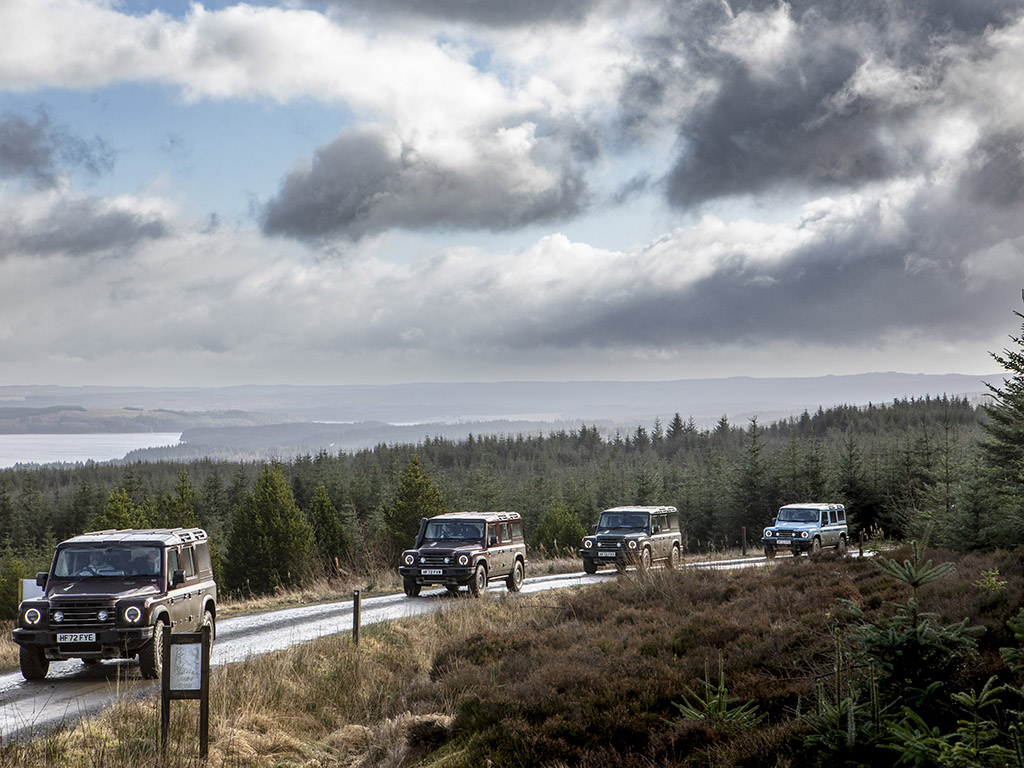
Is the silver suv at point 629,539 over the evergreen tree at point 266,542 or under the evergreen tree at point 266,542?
over

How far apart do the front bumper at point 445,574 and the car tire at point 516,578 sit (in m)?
2.43

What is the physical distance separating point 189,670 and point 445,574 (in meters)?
13.8

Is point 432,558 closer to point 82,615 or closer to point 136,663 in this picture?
point 136,663

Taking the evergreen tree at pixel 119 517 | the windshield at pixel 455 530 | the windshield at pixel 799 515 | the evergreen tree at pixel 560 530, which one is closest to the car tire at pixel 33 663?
the windshield at pixel 455 530

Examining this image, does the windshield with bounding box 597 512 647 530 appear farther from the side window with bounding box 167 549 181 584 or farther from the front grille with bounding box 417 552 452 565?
the side window with bounding box 167 549 181 584

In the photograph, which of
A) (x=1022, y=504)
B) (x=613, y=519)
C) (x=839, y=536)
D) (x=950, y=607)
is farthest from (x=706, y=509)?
(x=950, y=607)

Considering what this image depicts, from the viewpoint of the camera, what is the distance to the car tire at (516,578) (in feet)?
81.3

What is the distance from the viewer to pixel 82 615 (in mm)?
12781

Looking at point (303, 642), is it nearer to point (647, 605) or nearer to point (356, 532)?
point (647, 605)

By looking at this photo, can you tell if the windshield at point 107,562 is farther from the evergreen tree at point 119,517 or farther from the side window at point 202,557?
the evergreen tree at point 119,517

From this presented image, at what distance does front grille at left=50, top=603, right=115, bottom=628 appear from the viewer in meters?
12.7

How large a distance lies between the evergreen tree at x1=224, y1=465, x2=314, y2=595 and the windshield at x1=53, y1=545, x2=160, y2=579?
192 feet

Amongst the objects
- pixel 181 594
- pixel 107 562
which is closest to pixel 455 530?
pixel 181 594

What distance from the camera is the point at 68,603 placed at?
1284 centimetres
